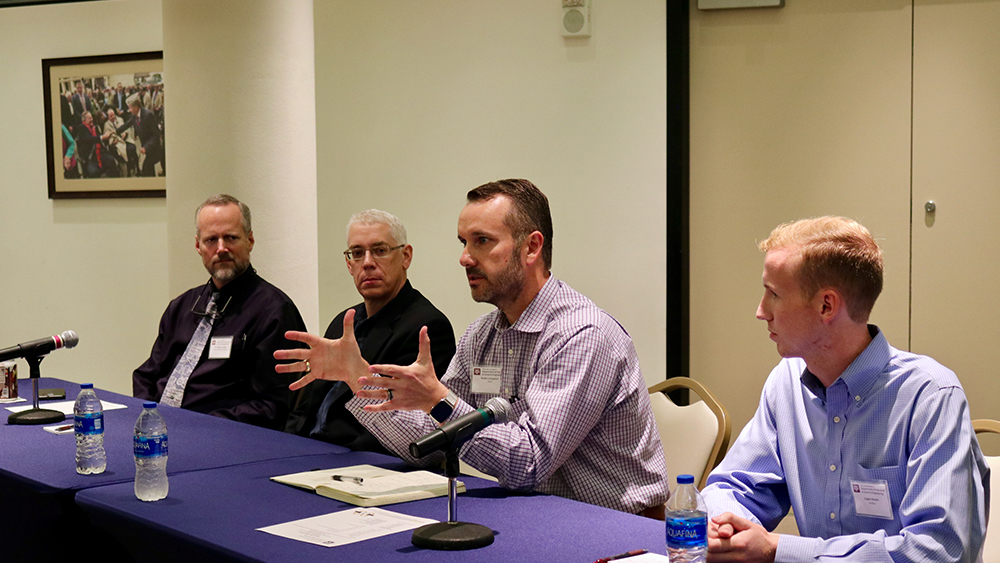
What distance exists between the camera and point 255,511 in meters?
1.97

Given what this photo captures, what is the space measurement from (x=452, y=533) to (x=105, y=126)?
4736 millimetres

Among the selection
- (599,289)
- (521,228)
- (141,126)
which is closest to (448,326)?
(521,228)

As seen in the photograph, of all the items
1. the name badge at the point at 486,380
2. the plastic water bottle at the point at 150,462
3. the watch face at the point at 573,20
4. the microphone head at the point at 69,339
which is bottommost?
the plastic water bottle at the point at 150,462

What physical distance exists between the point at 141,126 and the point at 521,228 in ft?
12.5

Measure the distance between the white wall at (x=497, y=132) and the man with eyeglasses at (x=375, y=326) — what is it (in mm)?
1195

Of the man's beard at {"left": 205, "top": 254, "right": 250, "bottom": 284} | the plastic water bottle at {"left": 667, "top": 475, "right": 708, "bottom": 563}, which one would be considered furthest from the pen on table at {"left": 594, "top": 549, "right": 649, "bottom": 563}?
the man's beard at {"left": 205, "top": 254, "right": 250, "bottom": 284}

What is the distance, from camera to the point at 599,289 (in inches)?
177

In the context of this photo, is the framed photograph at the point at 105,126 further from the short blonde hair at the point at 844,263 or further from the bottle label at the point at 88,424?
the short blonde hair at the point at 844,263

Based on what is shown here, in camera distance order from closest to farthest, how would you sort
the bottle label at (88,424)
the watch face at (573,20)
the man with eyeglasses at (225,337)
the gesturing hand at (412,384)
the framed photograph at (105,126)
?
1. the gesturing hand at (412,384)
2. the bottle label at (88,424)
3. the man with eyeglasses at (225,337)
4. the watch face at (573,20)
5. the framed photograph at (105,126)

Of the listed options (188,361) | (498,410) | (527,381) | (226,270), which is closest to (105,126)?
(226,270)

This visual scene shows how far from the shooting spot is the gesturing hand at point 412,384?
2.08 metres

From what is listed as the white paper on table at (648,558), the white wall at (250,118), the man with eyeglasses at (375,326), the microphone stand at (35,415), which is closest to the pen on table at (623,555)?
the white paper on table at (648,558)

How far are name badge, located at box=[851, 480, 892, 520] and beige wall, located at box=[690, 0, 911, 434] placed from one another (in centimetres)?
262

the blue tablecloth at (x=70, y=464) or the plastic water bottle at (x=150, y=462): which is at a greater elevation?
the plastic water bottle at (x=150, y=462)
